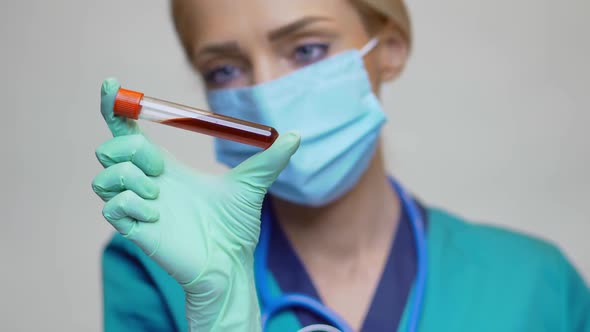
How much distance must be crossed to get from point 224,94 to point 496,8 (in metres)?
0.86

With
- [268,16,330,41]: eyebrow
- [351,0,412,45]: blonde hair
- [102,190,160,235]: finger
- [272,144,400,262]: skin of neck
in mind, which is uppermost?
[351,0,412,45]: blonde hair

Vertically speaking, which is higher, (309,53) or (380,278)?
(309,53)

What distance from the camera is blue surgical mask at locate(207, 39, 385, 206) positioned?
3.33 ft

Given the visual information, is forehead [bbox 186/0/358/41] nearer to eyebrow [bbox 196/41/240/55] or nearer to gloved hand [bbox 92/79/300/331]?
eyebrow [bbox 196/41/240/55]

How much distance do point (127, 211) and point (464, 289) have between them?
617 mm

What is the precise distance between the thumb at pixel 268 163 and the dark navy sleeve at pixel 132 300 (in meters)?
0.35

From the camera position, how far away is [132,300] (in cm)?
110

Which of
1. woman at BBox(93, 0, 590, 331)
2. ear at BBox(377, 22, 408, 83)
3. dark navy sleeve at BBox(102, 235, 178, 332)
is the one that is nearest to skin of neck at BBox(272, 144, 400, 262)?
woman at BBox(93, 0, 590, 331)

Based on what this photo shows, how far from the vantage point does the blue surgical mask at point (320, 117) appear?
1.01m

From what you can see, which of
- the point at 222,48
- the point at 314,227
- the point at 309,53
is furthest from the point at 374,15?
the point at 314,227

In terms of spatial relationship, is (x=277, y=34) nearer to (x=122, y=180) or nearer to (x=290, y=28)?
(x=290, y=28)

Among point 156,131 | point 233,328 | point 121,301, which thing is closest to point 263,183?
point 233,328

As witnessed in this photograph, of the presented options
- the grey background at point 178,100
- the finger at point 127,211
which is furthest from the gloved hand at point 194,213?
the grey background at point 178,100

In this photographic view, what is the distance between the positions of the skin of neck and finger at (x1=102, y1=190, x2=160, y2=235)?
43 cm
